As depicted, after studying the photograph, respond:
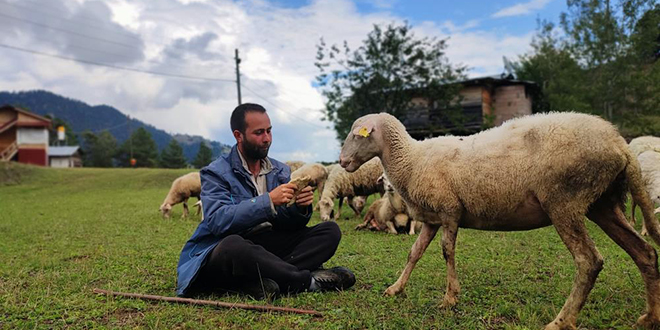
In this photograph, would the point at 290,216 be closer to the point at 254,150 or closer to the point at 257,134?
the point at 254,150

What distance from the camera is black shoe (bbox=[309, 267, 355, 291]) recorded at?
14.6 ft

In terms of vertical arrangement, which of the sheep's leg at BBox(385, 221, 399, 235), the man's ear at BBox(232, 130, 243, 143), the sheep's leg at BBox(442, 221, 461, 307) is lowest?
the sheep's leg at BBox(385, 221, 399, 235)

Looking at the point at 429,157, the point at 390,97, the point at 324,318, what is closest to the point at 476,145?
the point at 429,157

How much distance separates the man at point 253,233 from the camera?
13.4 ft

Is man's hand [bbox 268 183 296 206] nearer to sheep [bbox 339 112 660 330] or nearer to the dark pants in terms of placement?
the dark pants

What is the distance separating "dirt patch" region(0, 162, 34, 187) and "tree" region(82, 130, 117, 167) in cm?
4520

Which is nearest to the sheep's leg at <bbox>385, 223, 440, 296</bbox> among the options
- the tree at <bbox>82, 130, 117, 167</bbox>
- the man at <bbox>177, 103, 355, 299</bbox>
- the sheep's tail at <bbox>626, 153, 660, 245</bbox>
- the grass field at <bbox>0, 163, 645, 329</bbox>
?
the grass field at <bbox>0, 163, 645, 329</bbox>

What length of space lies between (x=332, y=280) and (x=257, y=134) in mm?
1581

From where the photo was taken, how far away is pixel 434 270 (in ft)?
17.8

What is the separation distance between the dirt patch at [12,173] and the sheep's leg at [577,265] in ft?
115

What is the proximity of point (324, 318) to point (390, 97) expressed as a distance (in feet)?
104

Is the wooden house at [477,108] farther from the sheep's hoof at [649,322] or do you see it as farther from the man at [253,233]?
the sheep's hoof at [649,322]

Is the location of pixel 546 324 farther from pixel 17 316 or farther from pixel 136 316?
pixel 17 316

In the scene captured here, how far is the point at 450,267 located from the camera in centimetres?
405
